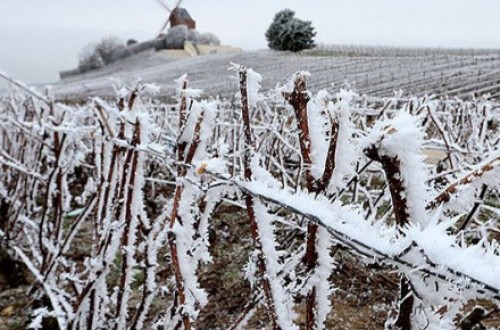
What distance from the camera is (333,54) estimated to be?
22859mm

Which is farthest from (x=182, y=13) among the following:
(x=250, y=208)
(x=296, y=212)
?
(x=296, y=212)

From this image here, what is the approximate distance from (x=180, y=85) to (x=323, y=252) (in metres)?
0.63

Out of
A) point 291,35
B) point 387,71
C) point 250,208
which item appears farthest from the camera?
point 291,35

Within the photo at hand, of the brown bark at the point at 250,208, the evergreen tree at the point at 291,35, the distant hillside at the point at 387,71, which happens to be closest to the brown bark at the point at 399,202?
the brown bark at the point at 250,208

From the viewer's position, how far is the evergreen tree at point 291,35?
27.0 metres

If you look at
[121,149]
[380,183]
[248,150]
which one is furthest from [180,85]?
[380,183]

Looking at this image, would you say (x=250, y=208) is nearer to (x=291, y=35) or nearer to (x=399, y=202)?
(x=399, y=202)

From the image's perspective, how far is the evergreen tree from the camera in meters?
27.0

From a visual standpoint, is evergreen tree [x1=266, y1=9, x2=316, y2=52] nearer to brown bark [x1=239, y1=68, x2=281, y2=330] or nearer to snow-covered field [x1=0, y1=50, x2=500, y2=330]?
snow-covered field [x1=0, y1=50, x2=500, y2=330]

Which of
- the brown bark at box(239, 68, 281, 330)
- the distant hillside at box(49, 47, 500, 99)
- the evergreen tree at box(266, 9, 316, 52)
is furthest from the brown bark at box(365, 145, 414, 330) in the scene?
the evergreen tree at box(266, 9, 316, 52)

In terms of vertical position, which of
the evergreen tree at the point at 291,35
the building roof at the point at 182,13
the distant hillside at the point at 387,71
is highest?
the building roof at the point at 182,13

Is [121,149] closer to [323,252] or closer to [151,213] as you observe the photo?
[323,252]

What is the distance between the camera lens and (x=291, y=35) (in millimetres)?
27125

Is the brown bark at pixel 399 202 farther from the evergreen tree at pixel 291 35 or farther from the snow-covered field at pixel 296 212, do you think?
the evergreen tree at pixel 291 35
